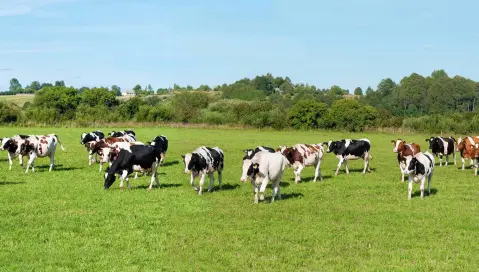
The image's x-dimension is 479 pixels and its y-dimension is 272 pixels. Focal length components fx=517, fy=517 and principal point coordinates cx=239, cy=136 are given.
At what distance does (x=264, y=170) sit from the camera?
1684 cm

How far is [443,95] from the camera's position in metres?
131

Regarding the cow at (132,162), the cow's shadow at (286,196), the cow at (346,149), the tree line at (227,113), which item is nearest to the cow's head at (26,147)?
the cow at (132,162)

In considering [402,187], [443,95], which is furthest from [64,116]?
[443,95]

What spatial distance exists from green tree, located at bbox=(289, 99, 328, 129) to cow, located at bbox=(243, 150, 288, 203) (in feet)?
197

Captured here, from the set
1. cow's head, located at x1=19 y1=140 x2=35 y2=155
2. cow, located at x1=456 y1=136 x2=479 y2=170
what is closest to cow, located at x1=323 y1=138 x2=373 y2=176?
cow, located at x1=456 y1=136 x2=479 y2=170

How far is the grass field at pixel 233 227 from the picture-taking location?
421 inches

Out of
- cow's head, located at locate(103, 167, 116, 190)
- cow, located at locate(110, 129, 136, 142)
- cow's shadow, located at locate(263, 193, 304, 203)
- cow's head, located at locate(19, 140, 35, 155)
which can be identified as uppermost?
cow, located at locate(110, 129, 136, 142)

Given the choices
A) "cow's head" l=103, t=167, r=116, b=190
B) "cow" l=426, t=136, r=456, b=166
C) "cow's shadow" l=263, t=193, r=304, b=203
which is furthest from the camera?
"cow" l=426, t=136, r=456, b=166

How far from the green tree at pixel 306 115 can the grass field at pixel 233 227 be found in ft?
181

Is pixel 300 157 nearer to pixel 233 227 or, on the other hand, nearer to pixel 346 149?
pixel 346 149

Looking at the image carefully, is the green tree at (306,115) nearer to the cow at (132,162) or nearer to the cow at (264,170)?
the cow at (132,162)

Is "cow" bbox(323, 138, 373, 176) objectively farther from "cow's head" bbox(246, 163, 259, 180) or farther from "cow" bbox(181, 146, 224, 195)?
"cow's head" bbox(246, 163, 259, 180)

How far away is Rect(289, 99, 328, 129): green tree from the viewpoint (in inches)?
3029

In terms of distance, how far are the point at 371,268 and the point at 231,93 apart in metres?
135
